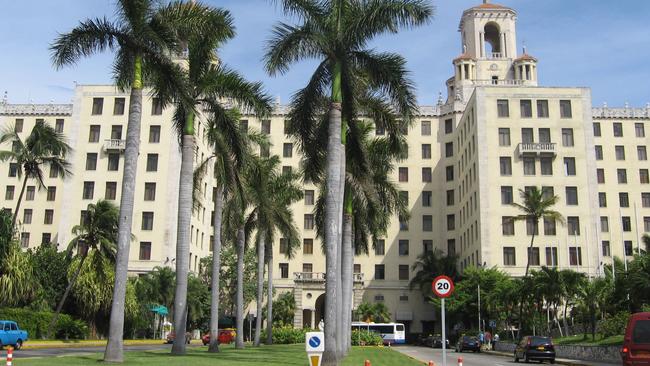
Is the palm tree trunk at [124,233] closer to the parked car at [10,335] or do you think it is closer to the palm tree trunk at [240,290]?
the parked car at [10,335]

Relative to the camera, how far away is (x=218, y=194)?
3788cm

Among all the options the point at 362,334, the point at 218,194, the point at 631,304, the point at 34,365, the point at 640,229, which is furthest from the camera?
the point at 640,229

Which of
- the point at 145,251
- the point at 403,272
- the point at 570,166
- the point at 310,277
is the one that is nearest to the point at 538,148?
the point at 570,166

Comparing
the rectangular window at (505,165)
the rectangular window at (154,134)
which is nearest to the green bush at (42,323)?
the rectangular window at (154,134)

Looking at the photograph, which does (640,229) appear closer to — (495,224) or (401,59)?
(495,224)

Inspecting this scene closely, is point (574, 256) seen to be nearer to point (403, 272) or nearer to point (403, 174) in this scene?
point (403, 272)

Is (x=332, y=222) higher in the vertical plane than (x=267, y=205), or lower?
lower

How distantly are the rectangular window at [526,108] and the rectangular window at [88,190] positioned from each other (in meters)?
48.7

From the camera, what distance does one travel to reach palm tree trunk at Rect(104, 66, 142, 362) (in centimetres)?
2128

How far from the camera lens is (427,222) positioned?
274 feet

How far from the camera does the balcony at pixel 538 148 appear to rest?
68688mm

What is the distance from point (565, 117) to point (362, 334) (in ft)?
114

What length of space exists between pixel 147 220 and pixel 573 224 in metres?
45.9

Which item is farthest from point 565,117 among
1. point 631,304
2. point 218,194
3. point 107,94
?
point 107,94
